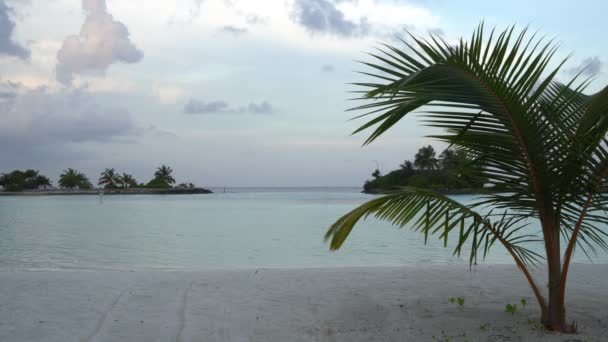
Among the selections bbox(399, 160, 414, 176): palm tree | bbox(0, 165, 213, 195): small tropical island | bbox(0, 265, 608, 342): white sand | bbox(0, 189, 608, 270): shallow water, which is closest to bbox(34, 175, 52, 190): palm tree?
bbox(0, 165, 213, 195): small tropical island

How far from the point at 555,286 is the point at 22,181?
450 ft

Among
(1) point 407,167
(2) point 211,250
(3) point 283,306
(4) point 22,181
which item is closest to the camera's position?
(3) point 283,306

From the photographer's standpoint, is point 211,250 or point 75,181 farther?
point 75,181

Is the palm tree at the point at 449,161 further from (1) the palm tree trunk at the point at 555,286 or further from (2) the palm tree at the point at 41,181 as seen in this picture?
(2) the palm tree at the point at 41,181

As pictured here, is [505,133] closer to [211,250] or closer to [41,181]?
[211,250]

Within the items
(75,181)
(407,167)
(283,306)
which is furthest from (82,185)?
(283,306)

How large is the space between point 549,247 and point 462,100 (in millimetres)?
1489

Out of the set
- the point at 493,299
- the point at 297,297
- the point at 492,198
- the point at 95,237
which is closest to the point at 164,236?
the point at 95,237

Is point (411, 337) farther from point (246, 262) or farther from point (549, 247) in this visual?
point (246, 262)

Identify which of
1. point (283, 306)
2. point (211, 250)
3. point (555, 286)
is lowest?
point (211, 250)

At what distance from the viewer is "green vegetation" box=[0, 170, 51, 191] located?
120m

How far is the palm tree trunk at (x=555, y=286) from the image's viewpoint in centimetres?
414

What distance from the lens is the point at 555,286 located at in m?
4.17

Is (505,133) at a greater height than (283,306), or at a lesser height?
greater
